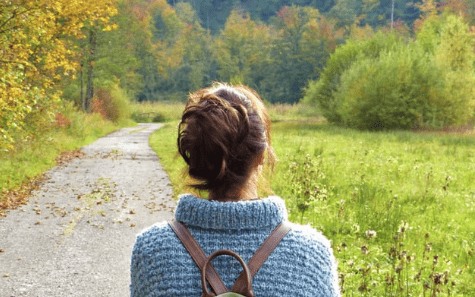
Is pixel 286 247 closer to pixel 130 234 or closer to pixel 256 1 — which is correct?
pixel 130 234

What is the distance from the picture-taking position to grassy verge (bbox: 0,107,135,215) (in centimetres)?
1000

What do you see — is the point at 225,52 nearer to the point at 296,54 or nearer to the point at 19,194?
the point at 296,54

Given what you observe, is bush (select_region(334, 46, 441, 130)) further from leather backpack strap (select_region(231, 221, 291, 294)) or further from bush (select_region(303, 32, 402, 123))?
leather backpack strap (select_region(231, 221, 291, 294))

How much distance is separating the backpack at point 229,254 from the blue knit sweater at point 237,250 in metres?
0.02

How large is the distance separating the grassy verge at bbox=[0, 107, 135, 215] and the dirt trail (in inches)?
14.4

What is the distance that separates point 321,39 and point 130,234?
77852 millimetres

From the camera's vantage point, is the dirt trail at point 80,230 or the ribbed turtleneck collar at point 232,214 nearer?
the ribbed turtleneck collar at point 232,214

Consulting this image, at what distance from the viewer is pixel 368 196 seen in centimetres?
917

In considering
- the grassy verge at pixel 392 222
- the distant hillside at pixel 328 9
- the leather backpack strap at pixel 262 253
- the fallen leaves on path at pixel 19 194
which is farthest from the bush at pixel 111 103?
the distant hillside at pixel 328 9

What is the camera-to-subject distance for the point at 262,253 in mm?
1633

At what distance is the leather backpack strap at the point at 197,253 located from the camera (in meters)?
1.57

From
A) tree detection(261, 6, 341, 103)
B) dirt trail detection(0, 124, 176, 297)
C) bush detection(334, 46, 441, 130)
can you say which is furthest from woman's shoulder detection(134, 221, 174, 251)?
tree detection(261, 6, 341, 103)

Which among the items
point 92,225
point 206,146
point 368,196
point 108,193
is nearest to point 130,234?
point 92,225

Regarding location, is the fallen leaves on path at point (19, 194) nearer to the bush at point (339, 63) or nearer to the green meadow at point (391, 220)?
the green meadow at point (391, 220)
